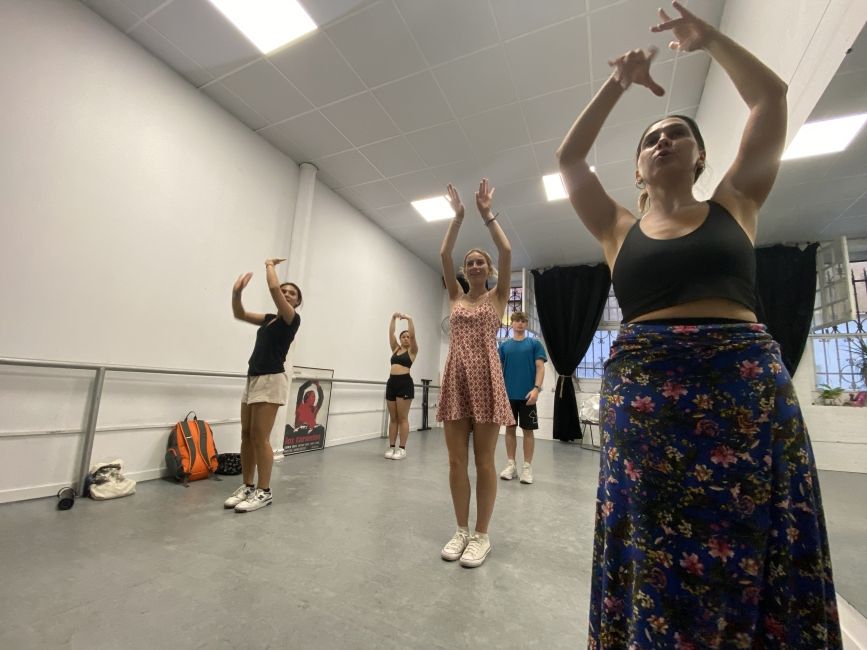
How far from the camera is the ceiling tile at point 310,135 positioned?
3395mm

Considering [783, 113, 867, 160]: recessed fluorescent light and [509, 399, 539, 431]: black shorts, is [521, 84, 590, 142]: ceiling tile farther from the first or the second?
[509, 399, 539, 431]: black shorts

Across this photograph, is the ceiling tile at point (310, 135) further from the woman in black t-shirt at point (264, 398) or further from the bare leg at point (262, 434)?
the bare leg at point (262, 434)

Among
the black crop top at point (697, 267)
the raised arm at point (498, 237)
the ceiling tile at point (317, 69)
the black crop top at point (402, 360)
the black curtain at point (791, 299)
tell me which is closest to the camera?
the black crop top at point (697, 267)

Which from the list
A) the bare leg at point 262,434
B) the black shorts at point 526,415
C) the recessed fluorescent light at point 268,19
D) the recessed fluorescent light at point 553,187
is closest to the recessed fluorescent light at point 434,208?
the recessed fluorescent light at point 553,187

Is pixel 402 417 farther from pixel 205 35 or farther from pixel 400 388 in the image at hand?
pixel 205 35

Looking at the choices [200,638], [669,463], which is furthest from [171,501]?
[669,463]

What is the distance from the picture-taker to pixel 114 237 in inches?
96.5

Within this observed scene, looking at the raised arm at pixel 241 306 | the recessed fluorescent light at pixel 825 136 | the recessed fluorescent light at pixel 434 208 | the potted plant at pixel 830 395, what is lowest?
the potted plant at pixel 830 395

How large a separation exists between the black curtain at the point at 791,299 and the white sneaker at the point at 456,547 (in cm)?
162

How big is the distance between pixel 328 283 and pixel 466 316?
3.23m

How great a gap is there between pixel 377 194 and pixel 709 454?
4.60 m

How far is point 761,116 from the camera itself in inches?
27.1

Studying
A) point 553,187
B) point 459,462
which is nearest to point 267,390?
point 459,462

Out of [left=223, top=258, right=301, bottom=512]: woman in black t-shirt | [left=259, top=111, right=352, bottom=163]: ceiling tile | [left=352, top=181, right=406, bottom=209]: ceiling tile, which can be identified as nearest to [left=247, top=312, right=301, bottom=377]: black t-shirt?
[left=223, top=258, right=301, bottom=512]: woman in black t-shirt
